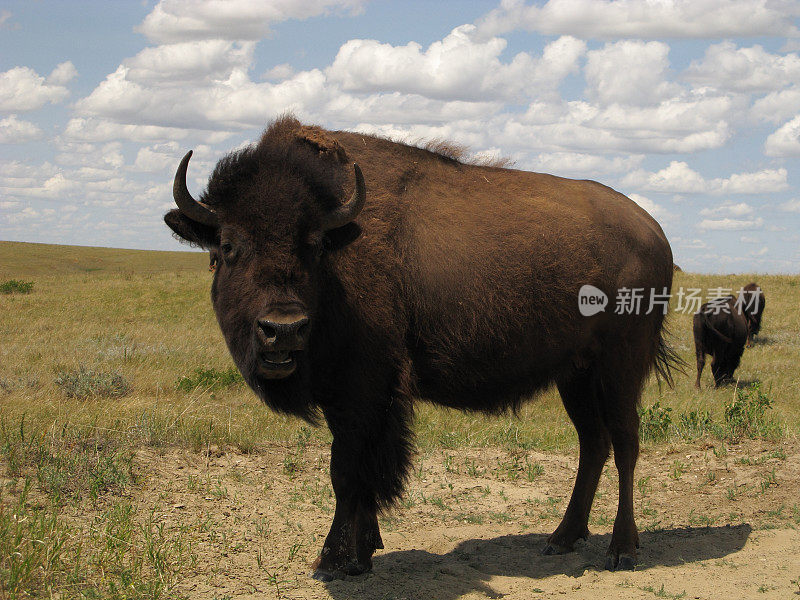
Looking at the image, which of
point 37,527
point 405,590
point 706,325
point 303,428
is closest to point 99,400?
point 303,428

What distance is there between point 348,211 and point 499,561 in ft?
9.26

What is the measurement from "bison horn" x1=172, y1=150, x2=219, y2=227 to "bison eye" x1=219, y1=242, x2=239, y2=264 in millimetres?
167

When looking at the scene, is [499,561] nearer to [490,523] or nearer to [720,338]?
[490,523]

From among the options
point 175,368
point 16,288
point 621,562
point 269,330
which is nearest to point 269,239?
point 269,330

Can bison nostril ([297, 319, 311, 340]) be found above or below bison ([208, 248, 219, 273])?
below

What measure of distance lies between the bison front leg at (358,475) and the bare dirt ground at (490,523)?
167mm

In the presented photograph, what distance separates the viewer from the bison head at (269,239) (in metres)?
4.40

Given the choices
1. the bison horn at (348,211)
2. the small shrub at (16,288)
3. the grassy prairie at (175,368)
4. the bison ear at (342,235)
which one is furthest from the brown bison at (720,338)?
the small shrub at (16,288)

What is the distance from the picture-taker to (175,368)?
13.1 meters

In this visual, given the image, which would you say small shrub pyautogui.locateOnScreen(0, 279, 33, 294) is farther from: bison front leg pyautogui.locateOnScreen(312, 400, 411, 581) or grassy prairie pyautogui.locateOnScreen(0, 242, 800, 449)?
bison front leg pyautogui.locateOnScreen(312, 400, 411, 581)

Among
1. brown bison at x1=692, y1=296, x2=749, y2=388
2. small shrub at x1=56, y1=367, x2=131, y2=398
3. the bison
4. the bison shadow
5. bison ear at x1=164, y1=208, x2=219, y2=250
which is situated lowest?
the bison shadow

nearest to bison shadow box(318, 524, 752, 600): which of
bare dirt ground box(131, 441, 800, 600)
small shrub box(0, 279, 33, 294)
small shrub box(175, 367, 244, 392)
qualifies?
bare dirt ground box(131, 441, 800, 600)

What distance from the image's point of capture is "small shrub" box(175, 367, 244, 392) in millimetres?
10959

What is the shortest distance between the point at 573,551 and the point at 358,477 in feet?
6.64
